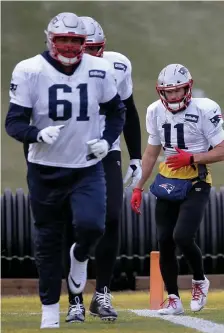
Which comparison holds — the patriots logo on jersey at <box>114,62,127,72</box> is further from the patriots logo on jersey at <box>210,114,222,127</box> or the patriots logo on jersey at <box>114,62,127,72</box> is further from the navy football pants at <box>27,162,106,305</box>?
the navy football pants at <box>27,162,106,305</box>

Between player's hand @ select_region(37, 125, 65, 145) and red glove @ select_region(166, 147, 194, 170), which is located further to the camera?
red glove @ select_region(166, 147, 194, 170)

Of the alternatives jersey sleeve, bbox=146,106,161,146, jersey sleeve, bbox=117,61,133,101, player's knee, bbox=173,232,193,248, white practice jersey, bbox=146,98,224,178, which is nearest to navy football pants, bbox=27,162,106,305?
jersey sleeve, bbox=117,61,133,101

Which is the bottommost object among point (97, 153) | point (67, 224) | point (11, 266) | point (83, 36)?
point (11, 266)

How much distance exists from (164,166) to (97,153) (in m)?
1.65

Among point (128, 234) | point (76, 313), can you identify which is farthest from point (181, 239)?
point (128, 234)

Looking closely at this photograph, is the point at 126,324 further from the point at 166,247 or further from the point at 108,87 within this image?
the point at 108,87

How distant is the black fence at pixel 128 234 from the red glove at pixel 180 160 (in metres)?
4.81

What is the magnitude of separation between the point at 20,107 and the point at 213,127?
1.88 m

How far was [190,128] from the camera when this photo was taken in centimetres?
766

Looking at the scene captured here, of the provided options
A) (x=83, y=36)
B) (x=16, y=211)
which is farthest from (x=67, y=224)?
(x=16, y=211)

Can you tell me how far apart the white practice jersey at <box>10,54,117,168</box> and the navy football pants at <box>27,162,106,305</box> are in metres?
0.08

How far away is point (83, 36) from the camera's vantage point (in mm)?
6234

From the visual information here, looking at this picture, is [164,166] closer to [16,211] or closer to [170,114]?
[170,114]

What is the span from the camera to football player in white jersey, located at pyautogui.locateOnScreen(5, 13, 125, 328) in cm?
612
